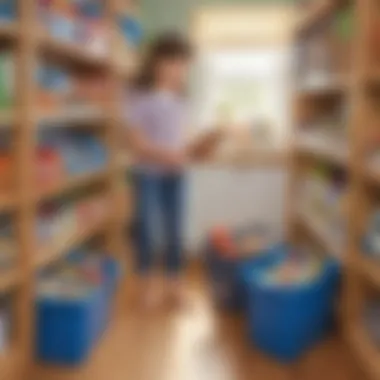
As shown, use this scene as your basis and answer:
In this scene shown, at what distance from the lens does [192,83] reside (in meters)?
5.23

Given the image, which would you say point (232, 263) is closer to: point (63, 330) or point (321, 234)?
point (321, 234)

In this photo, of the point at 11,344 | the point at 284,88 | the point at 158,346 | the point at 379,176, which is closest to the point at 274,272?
the point at 158,346

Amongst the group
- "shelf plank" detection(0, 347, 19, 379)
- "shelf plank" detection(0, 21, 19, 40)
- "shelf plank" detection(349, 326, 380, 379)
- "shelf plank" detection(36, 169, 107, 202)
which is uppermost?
"shelf plank" detection(0, 21, 19, 40)

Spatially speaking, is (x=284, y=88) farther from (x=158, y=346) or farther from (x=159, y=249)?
(x=158, y=346)

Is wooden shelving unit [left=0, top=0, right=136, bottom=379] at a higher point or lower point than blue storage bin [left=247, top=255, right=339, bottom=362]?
higher

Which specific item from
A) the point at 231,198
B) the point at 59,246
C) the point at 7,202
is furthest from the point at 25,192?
the point at 231,198

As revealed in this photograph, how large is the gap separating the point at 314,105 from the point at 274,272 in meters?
1.52

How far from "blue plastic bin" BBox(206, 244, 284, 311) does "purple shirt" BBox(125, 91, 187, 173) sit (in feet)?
1.75

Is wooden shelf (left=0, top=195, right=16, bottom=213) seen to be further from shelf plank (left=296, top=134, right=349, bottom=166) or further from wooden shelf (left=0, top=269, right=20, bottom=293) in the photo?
A: shelf plank (left=296, top=134, right=349, bottom=166)

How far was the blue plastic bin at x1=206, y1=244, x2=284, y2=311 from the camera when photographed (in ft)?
11.6

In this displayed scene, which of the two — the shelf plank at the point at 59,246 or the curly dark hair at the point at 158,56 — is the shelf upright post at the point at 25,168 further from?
the curly dark hair at the point at 158,56

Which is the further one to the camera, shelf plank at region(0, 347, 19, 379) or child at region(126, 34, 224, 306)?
child at region(126, 34, 224, 306)

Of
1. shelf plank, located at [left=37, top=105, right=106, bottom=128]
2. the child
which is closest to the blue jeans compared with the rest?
the child

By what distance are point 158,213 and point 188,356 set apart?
87 cm
